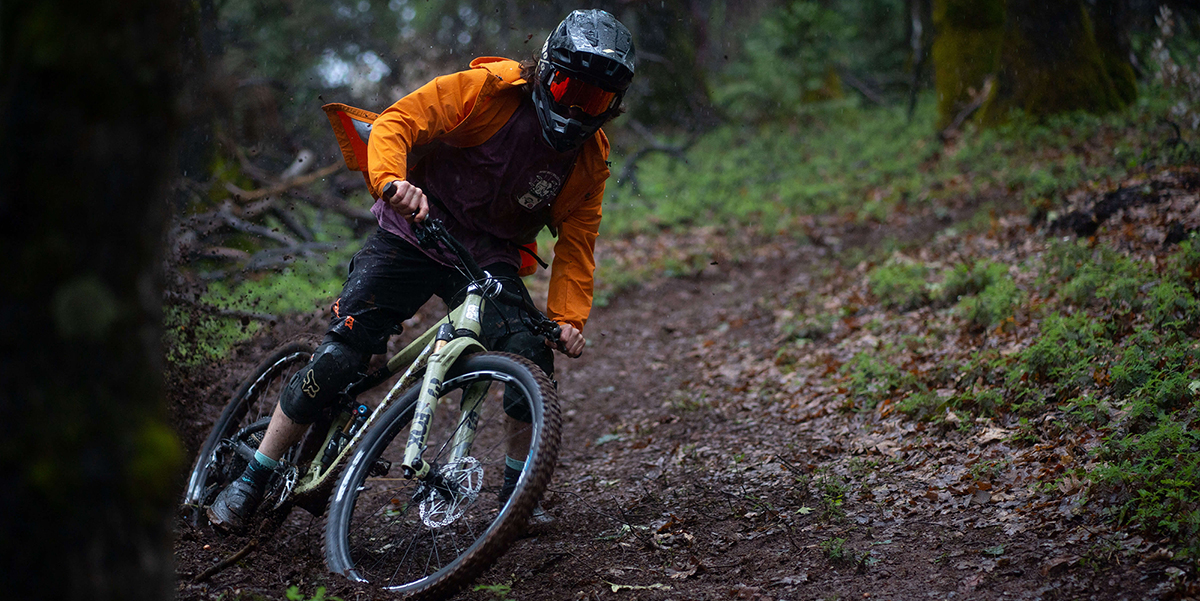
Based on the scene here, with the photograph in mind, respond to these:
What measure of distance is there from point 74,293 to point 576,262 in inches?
115

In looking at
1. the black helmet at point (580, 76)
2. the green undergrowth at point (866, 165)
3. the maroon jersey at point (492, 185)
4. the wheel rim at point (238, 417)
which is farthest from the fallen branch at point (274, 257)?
the black helmet at point (580, 76)

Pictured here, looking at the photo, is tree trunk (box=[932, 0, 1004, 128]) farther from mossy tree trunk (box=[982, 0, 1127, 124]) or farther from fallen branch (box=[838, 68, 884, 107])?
fallen branch (box=[838, 68, 884, 107])

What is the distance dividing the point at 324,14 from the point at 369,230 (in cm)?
1214

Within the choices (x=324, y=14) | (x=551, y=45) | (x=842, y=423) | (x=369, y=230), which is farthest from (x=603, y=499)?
(x=324, y=14)

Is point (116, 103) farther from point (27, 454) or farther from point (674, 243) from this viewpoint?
point (674, 243)

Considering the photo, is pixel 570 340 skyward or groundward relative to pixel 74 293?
groundward

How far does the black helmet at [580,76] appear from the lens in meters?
3.56

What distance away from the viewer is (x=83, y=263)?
129 centimetres

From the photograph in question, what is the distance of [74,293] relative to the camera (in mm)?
1264

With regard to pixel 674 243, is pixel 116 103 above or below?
above

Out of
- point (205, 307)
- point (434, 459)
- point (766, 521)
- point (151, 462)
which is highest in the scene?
point (151, 462)

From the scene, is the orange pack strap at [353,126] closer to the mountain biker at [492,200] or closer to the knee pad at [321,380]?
the mountain biker at [492,200]

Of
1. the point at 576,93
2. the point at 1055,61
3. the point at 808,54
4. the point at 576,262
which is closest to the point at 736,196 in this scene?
the point at 1055,61

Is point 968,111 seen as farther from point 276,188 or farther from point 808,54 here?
point 276,188
